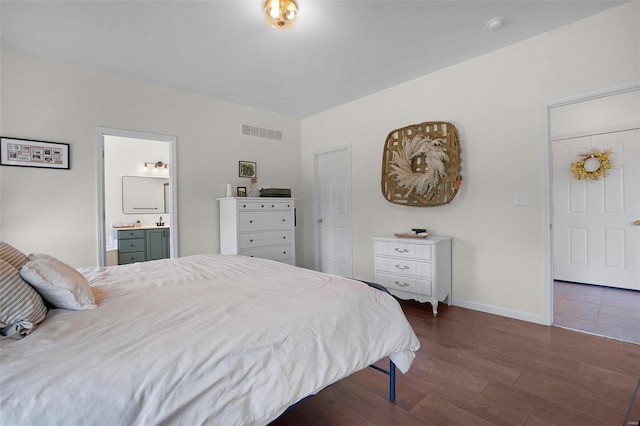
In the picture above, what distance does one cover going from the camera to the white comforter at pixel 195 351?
745mm

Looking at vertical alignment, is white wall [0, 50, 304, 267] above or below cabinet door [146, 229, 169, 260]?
above

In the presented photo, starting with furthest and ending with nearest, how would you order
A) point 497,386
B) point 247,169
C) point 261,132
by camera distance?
point 261,132, point 247,169, point 497,386

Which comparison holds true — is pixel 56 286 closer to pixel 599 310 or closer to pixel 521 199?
pixel 521 199

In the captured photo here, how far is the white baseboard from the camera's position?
271 cm

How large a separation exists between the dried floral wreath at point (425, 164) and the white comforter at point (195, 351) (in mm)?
2089

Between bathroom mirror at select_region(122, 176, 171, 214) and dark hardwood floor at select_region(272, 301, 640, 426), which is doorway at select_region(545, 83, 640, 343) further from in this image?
bathroom mirror at select_region(122, 176, 171, 214)

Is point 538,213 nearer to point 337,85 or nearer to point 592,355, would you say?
point 592,355

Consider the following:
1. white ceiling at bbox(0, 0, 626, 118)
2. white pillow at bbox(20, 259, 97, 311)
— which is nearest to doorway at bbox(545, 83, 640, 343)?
white ceiling at bbox(0, 0, 626, 118)

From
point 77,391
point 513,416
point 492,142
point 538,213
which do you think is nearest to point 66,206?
point 77,391

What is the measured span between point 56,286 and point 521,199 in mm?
3347

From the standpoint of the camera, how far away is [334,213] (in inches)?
179

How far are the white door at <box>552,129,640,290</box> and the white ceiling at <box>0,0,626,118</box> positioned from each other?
226 centimetres

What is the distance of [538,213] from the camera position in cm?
268

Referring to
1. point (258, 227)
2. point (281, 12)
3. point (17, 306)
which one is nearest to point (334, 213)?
point (258, 227)
